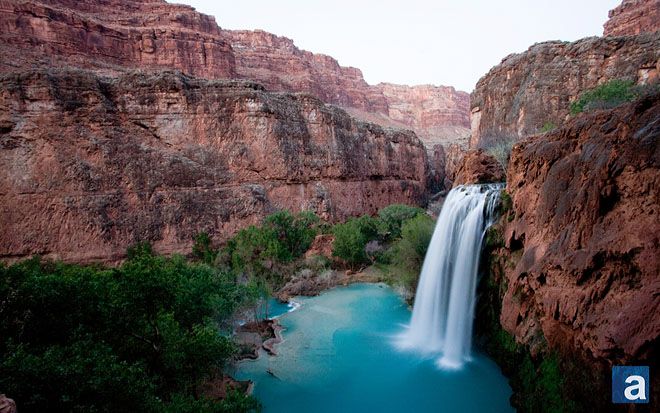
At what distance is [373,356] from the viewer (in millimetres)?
11953

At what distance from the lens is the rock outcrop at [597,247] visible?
475 centimetres

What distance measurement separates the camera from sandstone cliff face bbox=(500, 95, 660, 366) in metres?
4.75

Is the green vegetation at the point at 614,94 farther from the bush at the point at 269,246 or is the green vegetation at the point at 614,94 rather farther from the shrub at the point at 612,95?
the bush at the point at 269,246

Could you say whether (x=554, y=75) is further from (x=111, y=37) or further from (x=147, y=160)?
(x=111, y=37)

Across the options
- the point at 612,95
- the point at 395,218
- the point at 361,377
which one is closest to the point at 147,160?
the point at 395,218

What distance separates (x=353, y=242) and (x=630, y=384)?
60.3 feet

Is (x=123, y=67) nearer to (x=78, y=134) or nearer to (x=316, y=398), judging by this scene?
(x=78, y=134)

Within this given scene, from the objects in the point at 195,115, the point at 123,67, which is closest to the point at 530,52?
the point at 195,115

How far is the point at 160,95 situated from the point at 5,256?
13652mm

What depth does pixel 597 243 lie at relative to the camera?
18.8 ft

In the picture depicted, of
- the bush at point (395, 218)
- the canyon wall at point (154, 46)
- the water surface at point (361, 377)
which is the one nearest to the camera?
the water surface at point (361, 377)

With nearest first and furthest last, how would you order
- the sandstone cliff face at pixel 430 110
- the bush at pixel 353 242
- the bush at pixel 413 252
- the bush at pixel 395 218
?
the bush at pixel 413 252
the bush at pixel 353 242
the bush at pixel 395 218
the sandstone cliff face at pixel 430 110

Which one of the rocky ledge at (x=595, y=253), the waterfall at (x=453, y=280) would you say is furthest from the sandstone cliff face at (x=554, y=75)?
the rocky ledge at (x=595, y=253)

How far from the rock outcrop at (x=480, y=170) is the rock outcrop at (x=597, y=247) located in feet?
23.9
